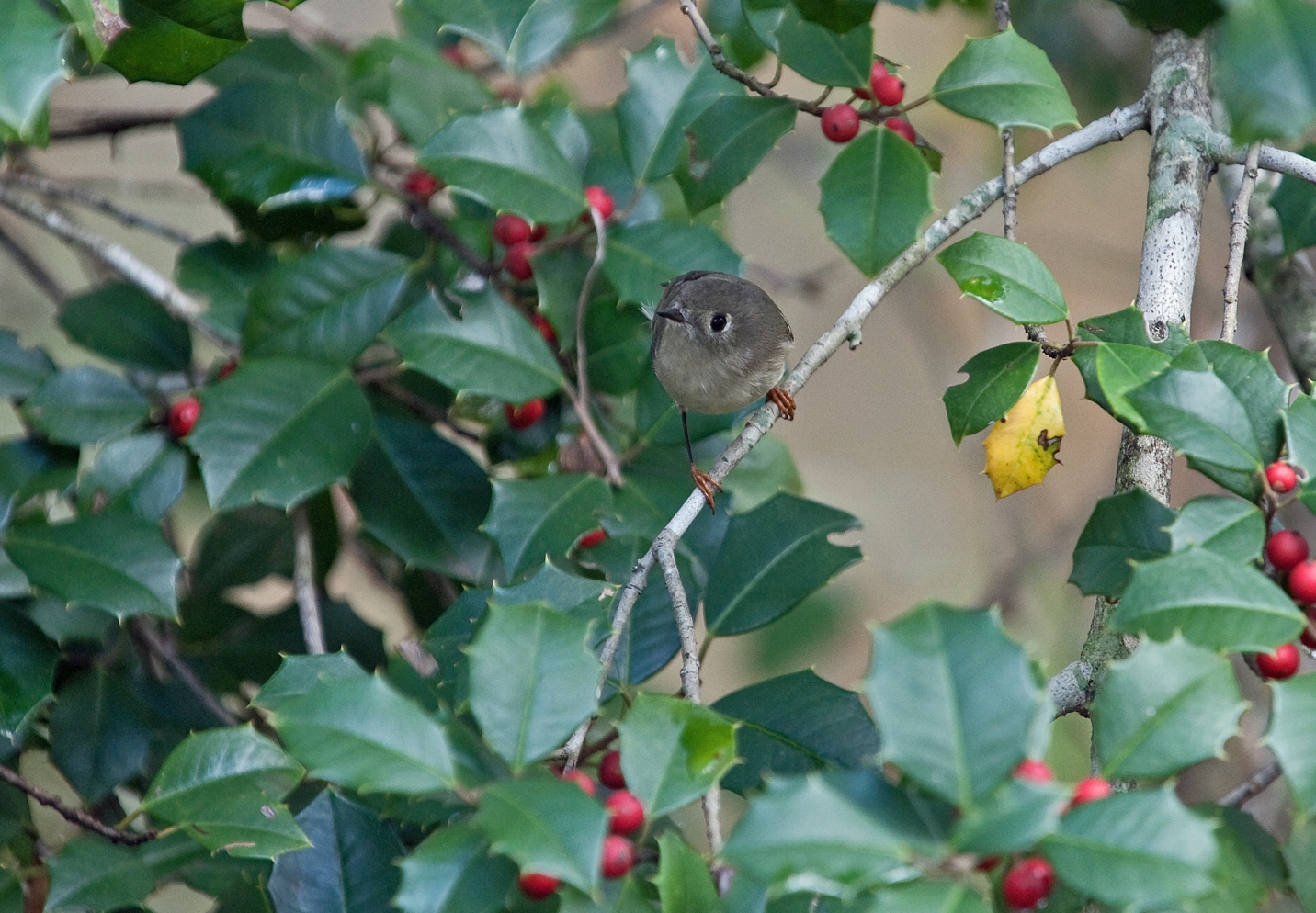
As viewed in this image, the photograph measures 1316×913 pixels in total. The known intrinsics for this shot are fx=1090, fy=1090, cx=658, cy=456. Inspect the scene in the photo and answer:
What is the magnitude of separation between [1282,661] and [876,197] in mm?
1048

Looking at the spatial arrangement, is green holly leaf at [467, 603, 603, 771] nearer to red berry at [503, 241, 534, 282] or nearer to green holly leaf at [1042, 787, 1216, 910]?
green holly leaf at [1042, 787, 1216, 910]

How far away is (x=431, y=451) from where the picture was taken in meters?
2.30

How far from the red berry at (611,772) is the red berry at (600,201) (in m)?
1.19

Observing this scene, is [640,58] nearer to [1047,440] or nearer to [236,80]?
[236,80]

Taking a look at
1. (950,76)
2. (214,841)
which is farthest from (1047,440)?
(214,841)

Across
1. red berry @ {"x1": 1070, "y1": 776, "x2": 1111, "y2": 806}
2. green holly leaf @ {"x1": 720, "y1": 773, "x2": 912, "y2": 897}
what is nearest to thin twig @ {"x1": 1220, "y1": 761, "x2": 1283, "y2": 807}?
red berry @ {"x1": 1070, "y1": 776, "x2": 1111, "y2": 806}

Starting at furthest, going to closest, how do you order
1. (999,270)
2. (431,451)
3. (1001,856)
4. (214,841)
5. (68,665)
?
1. (431,451)
2. (68,665)
3. (999,270)
4. (214,841)
5. (1001,856)

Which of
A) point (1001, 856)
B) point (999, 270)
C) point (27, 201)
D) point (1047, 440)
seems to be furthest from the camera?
point (27, 201)

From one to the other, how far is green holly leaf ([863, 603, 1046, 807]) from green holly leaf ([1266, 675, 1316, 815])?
0.24 m

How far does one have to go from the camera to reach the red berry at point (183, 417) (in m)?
2.25

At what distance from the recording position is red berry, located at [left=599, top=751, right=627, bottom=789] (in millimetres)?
1481

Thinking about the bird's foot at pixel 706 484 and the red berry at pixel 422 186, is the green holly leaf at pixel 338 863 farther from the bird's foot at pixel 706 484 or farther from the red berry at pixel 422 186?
the red berry at pixel 422 186

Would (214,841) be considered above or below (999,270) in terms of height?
below

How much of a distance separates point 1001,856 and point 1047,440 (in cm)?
99
